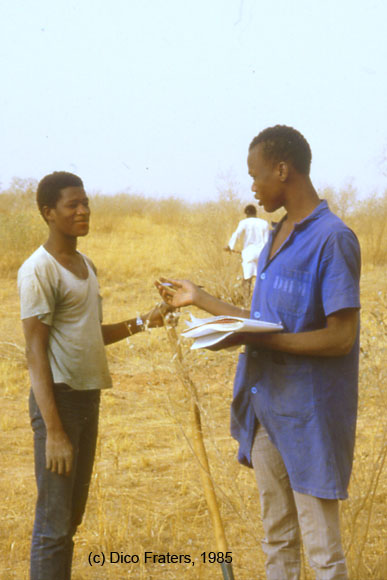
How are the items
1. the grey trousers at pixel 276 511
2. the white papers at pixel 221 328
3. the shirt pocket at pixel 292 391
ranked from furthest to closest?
the grey trousers at pixel 276 511, the shirt pocket at pixel 292 391, the white papers at pixel 221 328

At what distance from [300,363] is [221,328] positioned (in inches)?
10.1

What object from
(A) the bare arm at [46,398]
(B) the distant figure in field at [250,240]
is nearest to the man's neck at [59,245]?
(A) the bare arm at [46,398]

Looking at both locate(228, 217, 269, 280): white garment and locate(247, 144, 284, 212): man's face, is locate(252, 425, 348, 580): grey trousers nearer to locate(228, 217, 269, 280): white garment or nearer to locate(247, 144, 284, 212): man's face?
locate(247, 144, 284, 212): man's face

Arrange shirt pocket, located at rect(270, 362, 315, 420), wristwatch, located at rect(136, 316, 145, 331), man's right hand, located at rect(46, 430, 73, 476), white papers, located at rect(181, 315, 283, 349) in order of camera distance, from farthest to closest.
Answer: wristwatch, located at rect(136, 316, 145, 331)
man's right hand, located at rect(46, 430, 73, 476)
shirt pocket, located at rect(270, 362, 315, 420)
white papers, located at rect(181, 315, 283, 349)

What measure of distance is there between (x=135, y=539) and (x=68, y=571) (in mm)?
1009

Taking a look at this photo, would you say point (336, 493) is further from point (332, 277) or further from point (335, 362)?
point (332, 277)

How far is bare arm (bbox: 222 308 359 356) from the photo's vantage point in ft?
5.65

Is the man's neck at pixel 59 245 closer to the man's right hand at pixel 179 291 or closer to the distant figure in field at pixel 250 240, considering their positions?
the man's right hand at pixel 179 291

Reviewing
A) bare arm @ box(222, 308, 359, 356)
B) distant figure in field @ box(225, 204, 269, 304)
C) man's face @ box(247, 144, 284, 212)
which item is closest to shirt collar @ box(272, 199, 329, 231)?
man's face @ box(247, 144, 284, 212)

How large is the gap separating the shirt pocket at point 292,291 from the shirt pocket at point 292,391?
152 millimetres

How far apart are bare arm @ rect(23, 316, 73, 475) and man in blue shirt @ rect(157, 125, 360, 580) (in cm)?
50

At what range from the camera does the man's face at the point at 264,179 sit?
6.07 ft

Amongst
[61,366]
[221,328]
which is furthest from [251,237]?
[221,328]

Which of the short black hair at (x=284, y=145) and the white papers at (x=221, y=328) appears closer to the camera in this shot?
the white papers at (x=221, y=328)
